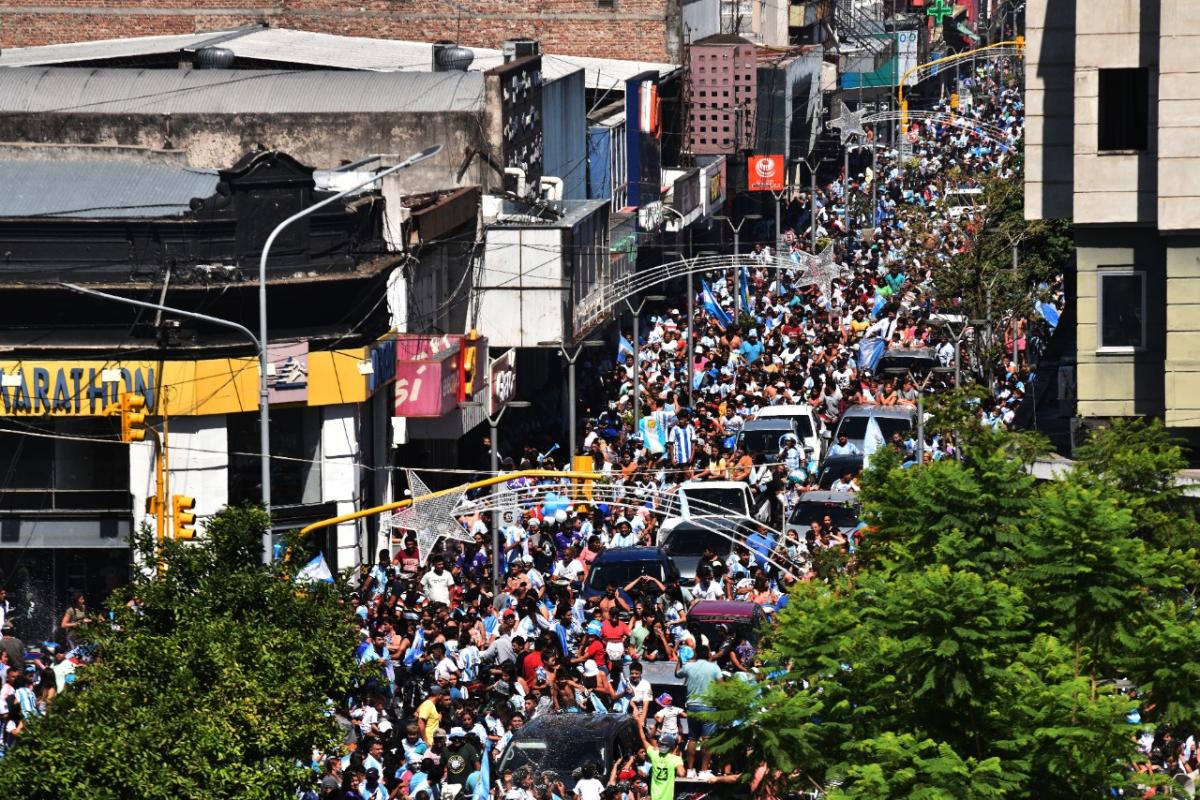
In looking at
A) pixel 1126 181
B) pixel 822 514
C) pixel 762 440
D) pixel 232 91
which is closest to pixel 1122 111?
pixel 1126 181

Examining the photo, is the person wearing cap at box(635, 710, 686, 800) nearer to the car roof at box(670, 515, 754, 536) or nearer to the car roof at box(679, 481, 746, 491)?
the car roof at box(670, 515, 754, 536)

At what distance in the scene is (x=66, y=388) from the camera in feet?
113

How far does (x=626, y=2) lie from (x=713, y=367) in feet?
86.1

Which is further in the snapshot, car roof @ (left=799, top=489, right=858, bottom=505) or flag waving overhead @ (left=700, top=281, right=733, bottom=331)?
flag waving overhead @ (left=700, top=281, right=733, bottom=331)

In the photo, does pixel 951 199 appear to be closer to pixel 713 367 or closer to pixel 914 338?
pixel 914 338

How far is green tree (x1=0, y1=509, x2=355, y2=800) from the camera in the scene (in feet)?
60.0

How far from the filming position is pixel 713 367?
160 feet

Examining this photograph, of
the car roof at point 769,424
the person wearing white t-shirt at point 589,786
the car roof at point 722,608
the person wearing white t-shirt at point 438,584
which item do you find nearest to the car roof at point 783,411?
the car roof at point 769,424

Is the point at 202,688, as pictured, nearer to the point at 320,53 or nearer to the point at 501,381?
the point at 501,381

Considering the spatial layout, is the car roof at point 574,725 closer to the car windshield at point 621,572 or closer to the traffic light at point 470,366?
the car windshield at point 621,572

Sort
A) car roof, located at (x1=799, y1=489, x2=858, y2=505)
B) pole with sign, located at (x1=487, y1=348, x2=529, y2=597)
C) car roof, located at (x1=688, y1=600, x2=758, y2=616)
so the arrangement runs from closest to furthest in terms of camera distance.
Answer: car roof, located at (x1=688, y1=600, x2=758, y2=616) < car roof, located at (x1=799, y1=489, x2=858, y2=505) < pole with sign, located at (x1=487, y1=348, x2=529, y2=597)

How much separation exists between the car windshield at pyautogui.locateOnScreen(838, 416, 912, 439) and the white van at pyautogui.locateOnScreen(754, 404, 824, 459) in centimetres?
51

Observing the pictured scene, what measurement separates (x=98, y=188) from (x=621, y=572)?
12696 millimetres

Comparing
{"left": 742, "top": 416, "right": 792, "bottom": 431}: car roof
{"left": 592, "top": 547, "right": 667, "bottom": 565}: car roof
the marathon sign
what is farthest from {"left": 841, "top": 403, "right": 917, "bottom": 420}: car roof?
the marathon sign
